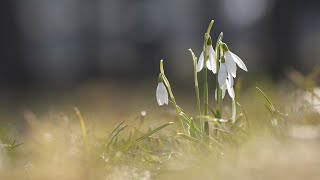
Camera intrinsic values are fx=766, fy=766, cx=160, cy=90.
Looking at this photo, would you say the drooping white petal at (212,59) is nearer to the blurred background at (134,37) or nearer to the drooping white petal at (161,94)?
the drooping white petal at (161,94)

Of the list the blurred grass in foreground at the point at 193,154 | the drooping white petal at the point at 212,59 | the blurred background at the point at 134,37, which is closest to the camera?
the blurred grass in foreground at the point at 193,154

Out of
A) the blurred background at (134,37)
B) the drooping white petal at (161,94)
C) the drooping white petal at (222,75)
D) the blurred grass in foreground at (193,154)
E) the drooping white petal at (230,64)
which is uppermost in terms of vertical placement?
the drooping white petal at (230,64)

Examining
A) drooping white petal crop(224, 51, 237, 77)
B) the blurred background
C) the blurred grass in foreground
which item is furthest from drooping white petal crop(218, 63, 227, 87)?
the blurred background

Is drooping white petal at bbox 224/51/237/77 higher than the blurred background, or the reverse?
drooping white petal at bbox 224/51/237/77

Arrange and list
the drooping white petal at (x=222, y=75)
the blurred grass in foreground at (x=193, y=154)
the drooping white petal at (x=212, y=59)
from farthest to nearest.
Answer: the drooping white petal at (x=212, y=59), the drooping white petal at (x=222, y=75), the blurred grass in foreground at (x=193, y=154)

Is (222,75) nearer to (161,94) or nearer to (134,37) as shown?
(161,94)

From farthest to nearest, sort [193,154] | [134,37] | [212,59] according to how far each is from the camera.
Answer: [134,37]
[212,59]
[193,154]

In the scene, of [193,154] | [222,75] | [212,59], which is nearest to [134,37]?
[212,59]

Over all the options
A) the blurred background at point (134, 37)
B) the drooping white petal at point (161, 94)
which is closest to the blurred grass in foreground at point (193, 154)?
the drooping white petal at point (161, 94)

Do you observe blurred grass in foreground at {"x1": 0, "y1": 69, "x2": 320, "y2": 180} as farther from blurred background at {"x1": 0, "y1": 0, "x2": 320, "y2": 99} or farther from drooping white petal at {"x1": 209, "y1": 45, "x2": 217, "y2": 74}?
blurred background at {"x1": 0, "y1": 0, "x2": 320, "y2": 99}
